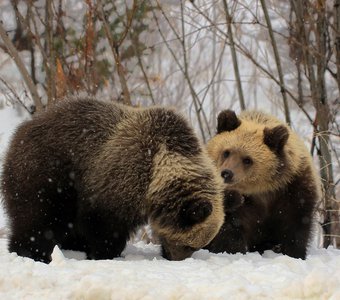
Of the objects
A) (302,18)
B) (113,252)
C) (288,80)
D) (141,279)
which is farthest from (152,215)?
(288,80)

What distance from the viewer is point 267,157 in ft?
20.5

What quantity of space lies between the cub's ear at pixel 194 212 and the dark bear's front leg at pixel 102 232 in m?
0.53

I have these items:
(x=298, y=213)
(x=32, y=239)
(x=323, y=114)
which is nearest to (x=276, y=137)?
(x=298, y=213)

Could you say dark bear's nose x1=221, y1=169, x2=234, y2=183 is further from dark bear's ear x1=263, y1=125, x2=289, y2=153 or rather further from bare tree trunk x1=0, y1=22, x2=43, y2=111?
bare tree trunk x1=0, y1=22, x2=43, y2=111

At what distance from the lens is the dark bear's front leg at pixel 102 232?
546 centimetres

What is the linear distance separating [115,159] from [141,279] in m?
1.47

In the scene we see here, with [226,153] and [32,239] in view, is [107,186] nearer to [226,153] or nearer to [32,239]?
[32,239]

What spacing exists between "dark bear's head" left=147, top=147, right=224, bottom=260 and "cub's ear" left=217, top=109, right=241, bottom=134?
0.95 metres

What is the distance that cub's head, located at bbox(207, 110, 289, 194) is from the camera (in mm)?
6172

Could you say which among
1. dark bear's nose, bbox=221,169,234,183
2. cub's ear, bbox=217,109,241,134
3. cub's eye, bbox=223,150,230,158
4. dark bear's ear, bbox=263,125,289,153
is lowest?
dark bear's nose, bbox=221,169,234,183

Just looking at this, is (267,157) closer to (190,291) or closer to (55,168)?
(55,168)

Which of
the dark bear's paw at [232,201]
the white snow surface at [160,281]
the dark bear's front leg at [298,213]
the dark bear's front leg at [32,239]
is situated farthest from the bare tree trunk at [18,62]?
the white snow surface at [160,281]

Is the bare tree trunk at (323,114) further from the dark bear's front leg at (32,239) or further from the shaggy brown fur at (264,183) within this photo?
the dark bear's front leg at (32,239)

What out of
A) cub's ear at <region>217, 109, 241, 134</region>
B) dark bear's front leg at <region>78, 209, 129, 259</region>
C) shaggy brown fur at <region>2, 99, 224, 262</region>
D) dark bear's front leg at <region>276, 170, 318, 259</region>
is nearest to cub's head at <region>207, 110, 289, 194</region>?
cub's ear at <region>217, 109, 241, 134</region>
